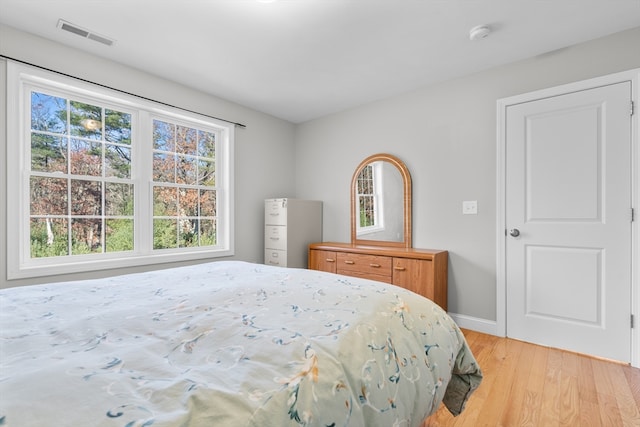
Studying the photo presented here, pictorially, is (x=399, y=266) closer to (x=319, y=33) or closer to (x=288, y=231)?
(x=288, y=231)

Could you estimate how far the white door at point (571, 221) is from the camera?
7.34 ft

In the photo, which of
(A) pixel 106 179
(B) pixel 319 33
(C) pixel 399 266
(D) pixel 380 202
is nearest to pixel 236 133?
(A) pixel 106 179

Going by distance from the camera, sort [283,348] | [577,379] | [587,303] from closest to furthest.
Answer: [283,348]
[577,379]
[587,303]

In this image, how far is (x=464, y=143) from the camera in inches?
117

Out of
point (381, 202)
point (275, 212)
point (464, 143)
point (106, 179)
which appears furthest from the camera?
point (275, 212)

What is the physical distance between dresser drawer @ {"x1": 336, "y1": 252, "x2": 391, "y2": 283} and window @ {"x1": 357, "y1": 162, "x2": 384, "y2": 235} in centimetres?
50

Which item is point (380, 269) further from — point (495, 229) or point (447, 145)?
point (447, 145)

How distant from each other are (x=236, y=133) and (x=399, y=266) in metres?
2.48

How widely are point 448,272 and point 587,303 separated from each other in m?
1.06

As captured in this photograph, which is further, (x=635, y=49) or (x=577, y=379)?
(x=635, y=49)

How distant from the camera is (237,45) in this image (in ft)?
7.91

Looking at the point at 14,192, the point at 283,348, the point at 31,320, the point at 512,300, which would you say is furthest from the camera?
the point at 512,300

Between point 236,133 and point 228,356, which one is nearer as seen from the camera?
point 228,356

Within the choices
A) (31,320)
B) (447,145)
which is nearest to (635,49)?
(447,145)
